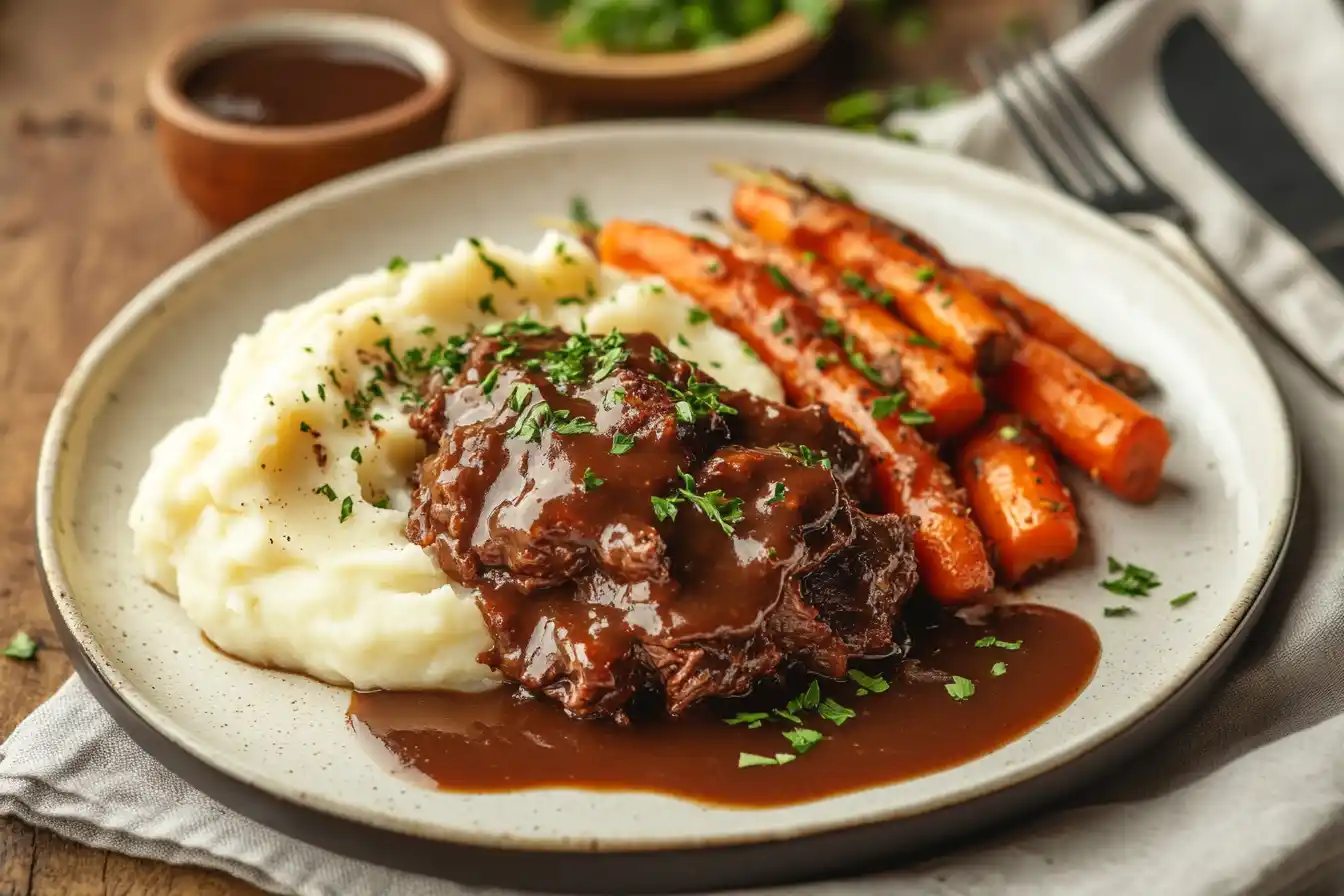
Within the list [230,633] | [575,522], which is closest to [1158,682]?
[575,522]

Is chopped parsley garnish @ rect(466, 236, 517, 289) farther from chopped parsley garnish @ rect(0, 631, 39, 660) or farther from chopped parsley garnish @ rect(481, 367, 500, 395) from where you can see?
chopped parsley garnish @ rect(0, 631, 39, 660)

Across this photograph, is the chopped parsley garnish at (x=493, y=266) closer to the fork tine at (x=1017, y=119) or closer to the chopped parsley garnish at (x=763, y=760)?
the chopped parsley garnish at (x=763, y=760)

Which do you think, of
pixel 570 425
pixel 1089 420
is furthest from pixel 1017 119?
pixel 570 425

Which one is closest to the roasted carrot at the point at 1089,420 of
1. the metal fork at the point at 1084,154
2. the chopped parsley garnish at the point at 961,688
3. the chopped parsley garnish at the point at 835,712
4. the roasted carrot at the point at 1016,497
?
the roasted carrot at the point at 1016,497

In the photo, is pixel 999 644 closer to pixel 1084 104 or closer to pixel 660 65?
pixel 1084 104

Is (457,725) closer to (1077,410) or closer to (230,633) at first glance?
(230,633)
